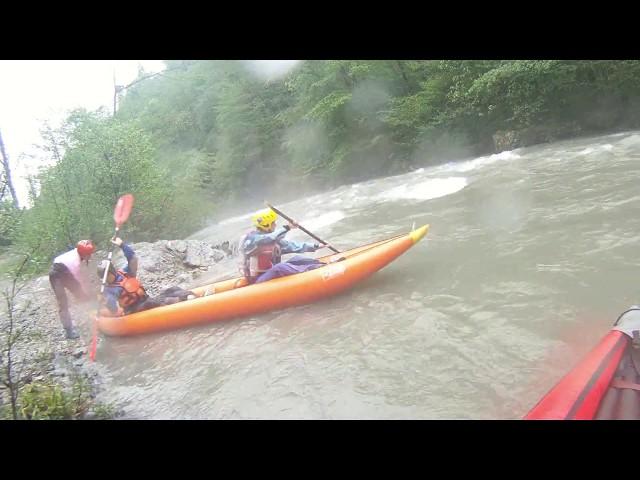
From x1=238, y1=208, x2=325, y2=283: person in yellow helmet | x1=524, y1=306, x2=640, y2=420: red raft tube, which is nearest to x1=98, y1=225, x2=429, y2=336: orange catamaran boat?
x1=238, y1=208, x2=325, y2=283: person in yellow helmet

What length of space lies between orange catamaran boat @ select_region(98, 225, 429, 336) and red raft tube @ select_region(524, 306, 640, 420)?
2477 millimetres

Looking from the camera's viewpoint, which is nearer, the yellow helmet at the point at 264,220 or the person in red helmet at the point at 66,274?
the yellow helmet at the point at 264,220

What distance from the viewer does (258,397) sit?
127 inches

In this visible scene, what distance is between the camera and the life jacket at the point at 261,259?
4891mm

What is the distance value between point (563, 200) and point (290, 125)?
17.4 meters

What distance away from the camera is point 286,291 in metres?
4.64

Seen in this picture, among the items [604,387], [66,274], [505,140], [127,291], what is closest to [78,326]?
[66,274]

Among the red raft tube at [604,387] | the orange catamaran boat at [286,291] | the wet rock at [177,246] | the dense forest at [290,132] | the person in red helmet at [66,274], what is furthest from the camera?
the dense forest at [290,132]

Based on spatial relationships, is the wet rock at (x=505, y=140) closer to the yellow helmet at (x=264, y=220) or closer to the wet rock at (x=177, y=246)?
the wet rock at (x=177, y=246)

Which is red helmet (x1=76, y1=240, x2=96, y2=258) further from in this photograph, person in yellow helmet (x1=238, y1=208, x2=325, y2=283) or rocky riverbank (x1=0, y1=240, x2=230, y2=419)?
person in yellow helmet (x1=238, y1=208, x2=325, y2=283)

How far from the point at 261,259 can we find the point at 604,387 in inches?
140

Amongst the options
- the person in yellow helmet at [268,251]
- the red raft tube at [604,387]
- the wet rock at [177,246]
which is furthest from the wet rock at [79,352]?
the red raft tube at [604,387]
